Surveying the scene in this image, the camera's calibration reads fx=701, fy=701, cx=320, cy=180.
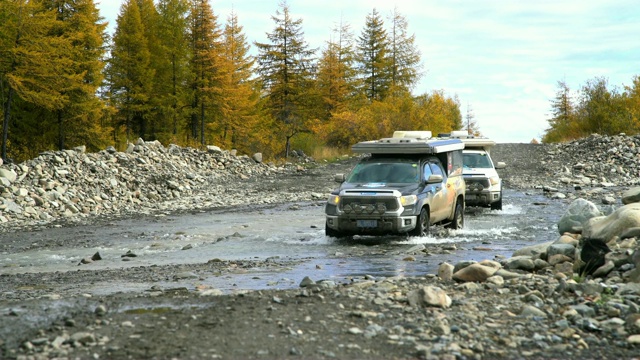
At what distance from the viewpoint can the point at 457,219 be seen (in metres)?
17.9

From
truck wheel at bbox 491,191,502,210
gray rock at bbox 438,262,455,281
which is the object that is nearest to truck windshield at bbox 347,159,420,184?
gray rock at bbox 438,262,455,281

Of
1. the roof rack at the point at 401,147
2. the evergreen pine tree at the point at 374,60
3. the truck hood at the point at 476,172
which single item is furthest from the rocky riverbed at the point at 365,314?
the evergreen pine tree at the point at 374,60

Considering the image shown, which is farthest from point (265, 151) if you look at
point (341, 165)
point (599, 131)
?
point (599, 131)

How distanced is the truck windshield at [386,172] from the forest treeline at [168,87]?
93.0 ft

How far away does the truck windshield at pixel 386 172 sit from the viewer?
1605 cm

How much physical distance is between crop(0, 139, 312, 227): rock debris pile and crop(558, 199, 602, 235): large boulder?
1558 centimetres

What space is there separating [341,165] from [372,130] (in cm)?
964

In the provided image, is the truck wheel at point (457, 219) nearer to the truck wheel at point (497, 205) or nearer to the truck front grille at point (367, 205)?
the truck front grille at point (367, 205)

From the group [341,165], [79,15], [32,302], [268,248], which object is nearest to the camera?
[32,302]

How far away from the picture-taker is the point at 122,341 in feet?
22.2

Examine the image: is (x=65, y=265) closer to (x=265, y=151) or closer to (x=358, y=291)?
(x=358, y=291)

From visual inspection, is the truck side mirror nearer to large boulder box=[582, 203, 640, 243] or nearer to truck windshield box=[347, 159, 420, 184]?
truck windshield box=[347, 159, 420, 184]

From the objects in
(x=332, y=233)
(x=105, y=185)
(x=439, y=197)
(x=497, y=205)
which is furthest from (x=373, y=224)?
(x=105, y=185)

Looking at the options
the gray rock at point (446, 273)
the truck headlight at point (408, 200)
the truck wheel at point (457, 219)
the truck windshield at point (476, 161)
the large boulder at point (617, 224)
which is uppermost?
the truck windshield at point (476, 161)
